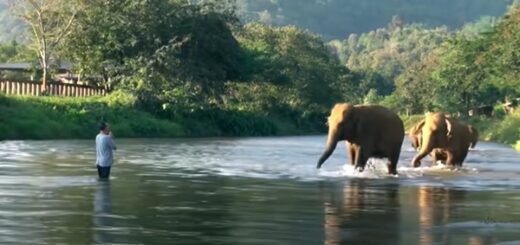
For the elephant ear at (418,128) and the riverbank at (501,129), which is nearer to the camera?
the elephant ear at (418,128)

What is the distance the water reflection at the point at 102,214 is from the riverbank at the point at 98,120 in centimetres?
3270

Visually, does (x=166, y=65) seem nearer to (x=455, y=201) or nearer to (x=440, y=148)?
(x=440, y=148)

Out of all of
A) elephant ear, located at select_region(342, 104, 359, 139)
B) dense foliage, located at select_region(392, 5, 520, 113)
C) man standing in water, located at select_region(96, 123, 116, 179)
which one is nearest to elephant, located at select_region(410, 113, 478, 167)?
elephant ear, located at select_region(342, 104, 359, 139)

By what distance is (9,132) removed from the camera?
182 feet

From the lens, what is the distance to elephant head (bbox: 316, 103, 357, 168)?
1187 inches

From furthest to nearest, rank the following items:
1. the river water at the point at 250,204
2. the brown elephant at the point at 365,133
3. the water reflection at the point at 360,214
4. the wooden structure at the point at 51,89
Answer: the wooden structure at the point at 51,89 → the brown elephant at the point at 365,133 → the water reflection at the point at 360,214 → the river water at the point at 250,204

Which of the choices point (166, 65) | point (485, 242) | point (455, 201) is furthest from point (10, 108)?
point (485, 242)

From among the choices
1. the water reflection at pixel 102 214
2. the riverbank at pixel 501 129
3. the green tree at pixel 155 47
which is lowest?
the water reflection at pixel 102 214

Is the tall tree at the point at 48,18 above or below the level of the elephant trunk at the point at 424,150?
above

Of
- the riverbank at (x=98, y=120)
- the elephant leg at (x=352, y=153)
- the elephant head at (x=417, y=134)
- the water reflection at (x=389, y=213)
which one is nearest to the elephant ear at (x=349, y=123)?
the elephant leg at (x=352, y=153)

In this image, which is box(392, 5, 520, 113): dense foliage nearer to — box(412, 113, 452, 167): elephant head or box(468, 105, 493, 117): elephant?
box(468, 105, 493, 117): elephant

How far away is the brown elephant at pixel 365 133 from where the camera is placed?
30359 mm

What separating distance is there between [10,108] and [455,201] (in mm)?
39756

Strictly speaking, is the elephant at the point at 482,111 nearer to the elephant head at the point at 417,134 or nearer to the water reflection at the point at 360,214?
the elephant head at the point at 417,134
